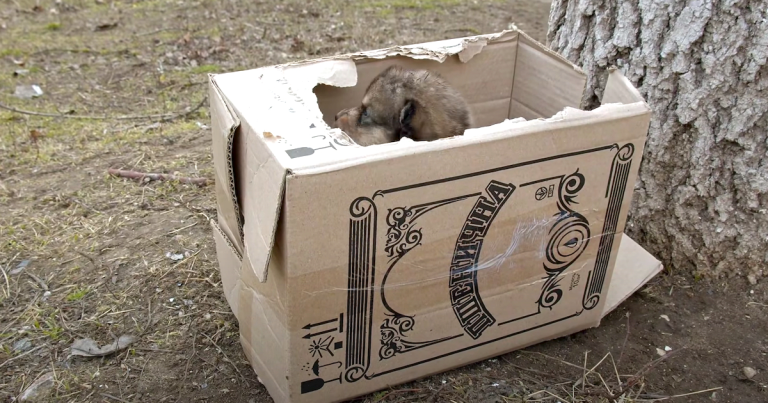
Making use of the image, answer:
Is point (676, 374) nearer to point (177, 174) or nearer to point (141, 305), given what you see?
point (141, 305)

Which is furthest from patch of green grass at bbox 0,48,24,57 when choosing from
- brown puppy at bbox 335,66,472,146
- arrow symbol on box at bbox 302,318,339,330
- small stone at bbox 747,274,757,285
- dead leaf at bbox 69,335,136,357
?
small stone at bbox 747,274,757,285

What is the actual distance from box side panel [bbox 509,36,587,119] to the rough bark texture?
0.23m

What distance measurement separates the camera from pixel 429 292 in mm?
1848

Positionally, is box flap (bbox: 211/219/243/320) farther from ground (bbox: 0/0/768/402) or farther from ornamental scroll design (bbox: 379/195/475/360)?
ornamental scroll design (bbox: 379/195/475/360)

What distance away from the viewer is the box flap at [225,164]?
179 cm

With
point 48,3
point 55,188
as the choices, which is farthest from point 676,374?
point 48,3

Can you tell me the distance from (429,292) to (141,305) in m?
1.10

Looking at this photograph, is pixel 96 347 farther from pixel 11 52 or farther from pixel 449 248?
pixel 11 52

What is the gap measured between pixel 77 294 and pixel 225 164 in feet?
3.18

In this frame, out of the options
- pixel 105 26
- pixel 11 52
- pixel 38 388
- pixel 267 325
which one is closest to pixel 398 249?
pixel 267 325

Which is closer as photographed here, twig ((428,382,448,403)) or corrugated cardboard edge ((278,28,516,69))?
twig ((428,382,448,403))

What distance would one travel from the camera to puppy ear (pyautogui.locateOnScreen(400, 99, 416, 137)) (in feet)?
7.50

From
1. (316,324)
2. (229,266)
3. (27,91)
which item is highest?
(316,324)

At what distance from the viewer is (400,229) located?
1.71 meters
